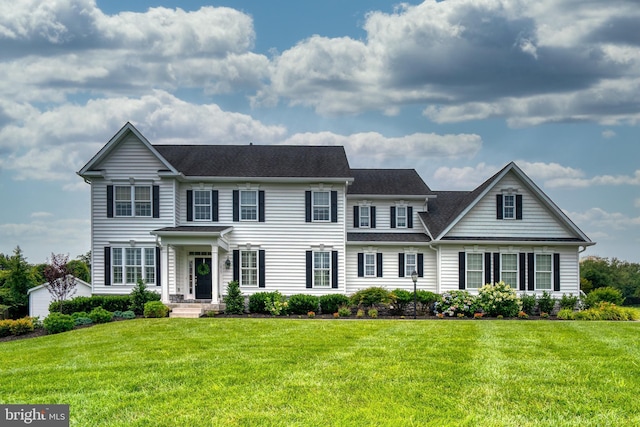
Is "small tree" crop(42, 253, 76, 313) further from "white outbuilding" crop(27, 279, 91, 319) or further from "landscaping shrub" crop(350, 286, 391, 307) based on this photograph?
"landscaping shrub" crop(350, 286, 391, 307)

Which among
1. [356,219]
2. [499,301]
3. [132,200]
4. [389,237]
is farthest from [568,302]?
[132,200]

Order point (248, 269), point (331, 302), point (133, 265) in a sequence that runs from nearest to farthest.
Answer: point (331, 302)
point (133, 265)
point (248, 269)

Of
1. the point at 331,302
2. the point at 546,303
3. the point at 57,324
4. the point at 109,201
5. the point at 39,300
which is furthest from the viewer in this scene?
the point at 39,300

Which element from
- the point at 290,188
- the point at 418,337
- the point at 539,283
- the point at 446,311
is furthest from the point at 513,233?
the point at 418,337

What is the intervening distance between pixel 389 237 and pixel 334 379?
67.3 feet

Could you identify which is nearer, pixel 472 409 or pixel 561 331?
pixel 472 409

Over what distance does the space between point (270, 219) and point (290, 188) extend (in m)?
1.72

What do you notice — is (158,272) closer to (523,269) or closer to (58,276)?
(58,276)

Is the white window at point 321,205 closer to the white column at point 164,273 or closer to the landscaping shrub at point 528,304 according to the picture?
the white column at point 164,273

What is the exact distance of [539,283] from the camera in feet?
92.3

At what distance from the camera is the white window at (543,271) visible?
28.1m

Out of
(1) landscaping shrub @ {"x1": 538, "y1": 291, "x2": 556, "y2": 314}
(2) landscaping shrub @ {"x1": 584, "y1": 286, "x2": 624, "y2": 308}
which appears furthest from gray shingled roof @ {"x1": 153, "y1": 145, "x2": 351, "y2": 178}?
(2) landscaping shrub @ {"x1": 584, "y1": 286, "x2": 624, "y2": 308}

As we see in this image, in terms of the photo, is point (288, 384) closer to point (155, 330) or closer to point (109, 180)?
point (155, 330)

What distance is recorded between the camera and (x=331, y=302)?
2605 centimetres
